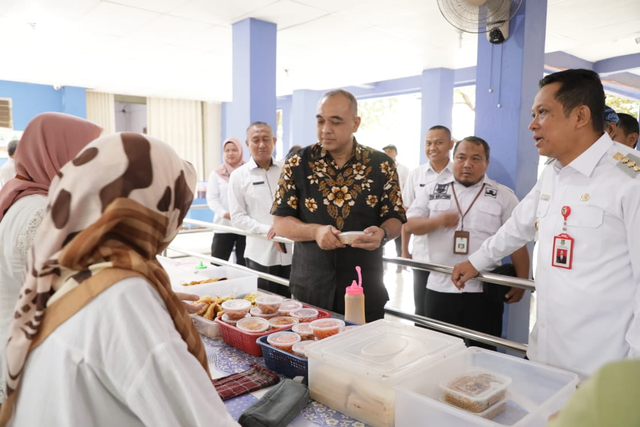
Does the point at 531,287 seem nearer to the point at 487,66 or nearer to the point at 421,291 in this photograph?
the point at 421,291

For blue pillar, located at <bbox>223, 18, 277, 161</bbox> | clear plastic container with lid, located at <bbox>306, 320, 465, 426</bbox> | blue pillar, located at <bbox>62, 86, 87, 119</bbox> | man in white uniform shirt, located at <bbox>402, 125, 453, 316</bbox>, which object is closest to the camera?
clear plastic container with lid, located at <bbox>306, 320, 465, 426</bbox>

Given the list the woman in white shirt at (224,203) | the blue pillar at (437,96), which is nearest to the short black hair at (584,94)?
the woman in white shirt at (224,203)

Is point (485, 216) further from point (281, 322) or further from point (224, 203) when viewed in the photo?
point (224, 203)

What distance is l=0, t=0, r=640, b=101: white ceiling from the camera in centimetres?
443

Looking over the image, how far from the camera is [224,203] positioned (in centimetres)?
500

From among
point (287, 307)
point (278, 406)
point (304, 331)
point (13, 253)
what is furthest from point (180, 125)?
point (278, 406)

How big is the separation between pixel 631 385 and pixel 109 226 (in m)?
0.80

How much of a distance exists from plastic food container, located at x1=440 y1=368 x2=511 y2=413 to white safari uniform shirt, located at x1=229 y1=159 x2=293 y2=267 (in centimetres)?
251

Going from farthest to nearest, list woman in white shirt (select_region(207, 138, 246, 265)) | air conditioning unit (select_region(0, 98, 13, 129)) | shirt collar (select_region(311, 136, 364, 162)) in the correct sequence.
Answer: air conditioning unit (select_region(0, 98, 13, 129)) → woman in white shirt (select_region(207, 138, 246, 265)) → shirt collar (select_region(311, 136, 364, 162))

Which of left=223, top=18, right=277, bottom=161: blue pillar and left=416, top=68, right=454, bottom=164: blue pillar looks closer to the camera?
left=223, top=18, right=277, bottom=161: blue pillar

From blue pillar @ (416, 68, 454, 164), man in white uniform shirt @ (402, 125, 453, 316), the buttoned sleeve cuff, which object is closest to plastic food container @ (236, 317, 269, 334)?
the buttoned sleeve cuff

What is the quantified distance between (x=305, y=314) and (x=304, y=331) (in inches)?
7.8

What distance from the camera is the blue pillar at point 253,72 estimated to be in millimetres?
4809

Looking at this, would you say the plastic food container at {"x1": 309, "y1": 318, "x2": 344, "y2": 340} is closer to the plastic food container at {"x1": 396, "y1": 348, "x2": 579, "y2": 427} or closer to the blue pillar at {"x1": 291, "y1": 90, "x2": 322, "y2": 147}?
the plastic food container at {"x1": 396, "y1": 348, "x2": 579, "y2": 427}
